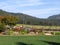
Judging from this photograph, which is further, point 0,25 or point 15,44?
point 0,25

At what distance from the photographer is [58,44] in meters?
22.9

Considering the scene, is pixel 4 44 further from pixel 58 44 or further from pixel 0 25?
pixel 0 25

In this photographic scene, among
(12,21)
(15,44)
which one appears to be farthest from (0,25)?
(15,44)

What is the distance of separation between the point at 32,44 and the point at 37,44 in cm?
49

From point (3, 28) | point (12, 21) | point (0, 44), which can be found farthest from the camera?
point (12, 21)

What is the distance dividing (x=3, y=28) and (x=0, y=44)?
2271 cm

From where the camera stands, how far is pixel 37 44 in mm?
22484

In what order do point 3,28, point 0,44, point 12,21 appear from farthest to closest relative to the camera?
point 12,21 → point 3,28 → point 0,44

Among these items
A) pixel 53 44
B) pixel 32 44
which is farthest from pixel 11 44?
pixel 53 44

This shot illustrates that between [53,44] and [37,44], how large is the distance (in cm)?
149

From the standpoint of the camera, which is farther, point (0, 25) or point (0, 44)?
point (0, 25)

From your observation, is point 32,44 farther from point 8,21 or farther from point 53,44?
point 8,21

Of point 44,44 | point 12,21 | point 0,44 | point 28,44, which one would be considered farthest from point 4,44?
point 12,21

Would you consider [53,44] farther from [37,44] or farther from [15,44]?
[15,44]
